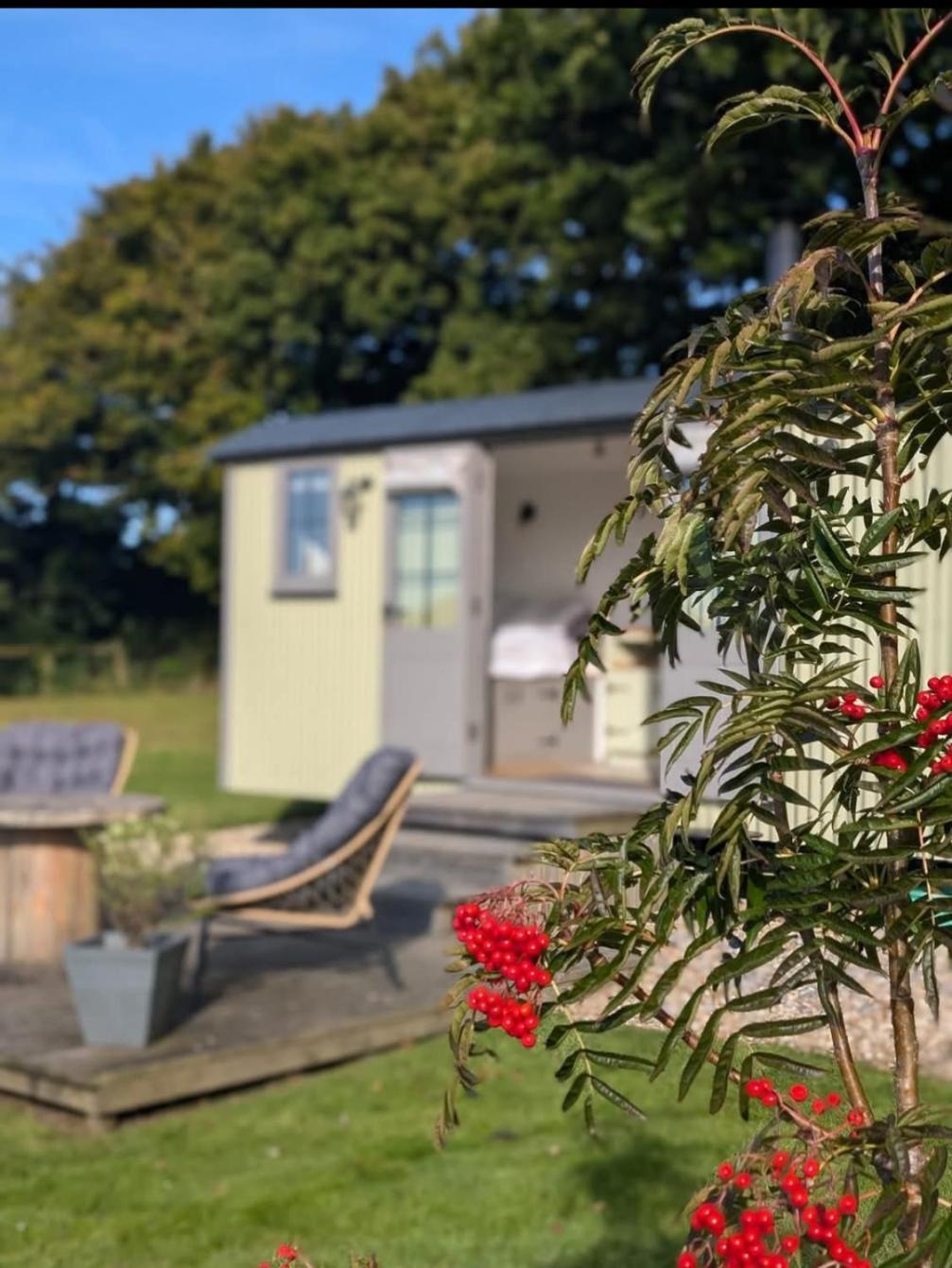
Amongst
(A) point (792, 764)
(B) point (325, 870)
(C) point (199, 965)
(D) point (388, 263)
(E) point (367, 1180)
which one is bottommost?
(E) point (367, 1180)

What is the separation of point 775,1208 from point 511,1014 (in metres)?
0.33

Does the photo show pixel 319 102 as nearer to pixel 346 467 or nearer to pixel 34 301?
pixel 34 301

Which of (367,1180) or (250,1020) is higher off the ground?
(250,1020)

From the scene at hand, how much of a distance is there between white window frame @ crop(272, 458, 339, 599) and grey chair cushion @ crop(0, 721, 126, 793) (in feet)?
6.85

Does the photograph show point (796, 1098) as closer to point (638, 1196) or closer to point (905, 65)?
point (905, 65)

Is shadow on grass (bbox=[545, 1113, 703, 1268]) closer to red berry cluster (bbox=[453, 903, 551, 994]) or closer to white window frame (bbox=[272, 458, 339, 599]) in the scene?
red berry cluster (bbox=[453, 903, 551, 994])

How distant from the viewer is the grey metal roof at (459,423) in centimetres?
804

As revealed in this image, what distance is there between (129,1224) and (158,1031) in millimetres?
1263

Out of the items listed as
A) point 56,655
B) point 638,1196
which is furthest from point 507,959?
point 56,655

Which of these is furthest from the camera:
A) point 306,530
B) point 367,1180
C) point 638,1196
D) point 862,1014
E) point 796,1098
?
point 306,530

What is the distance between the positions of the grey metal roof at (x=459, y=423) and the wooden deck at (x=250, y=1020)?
2.18 meters

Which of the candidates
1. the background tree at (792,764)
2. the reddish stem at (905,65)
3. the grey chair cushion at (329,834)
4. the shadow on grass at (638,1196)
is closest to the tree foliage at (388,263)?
the grey chair cushion at (329,834)

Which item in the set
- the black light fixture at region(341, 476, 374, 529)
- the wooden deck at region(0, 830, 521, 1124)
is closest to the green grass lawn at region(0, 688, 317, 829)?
the wooden deck at region(0, 830, 521, 1124)

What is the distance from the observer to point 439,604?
8.76 meters
